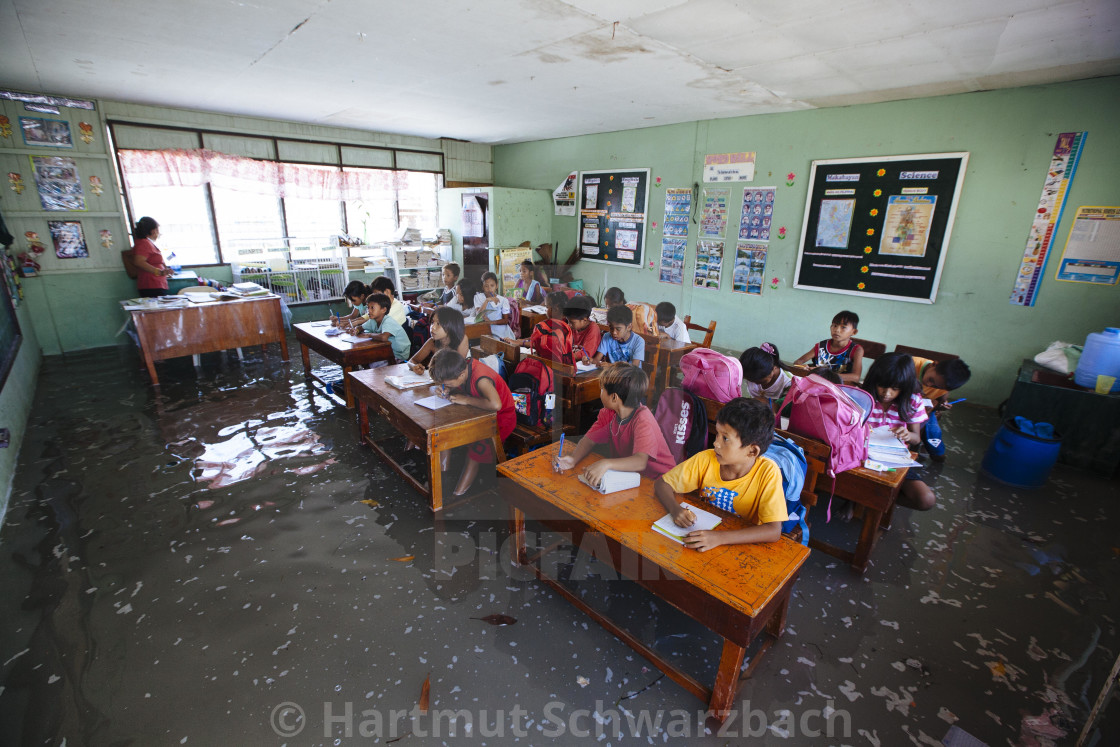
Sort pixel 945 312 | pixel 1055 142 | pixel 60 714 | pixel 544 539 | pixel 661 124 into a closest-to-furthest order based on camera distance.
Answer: pixel 60 714 → pixel 544 539 → pixel 1055 142 → pixel 945 312 → pixel 661 124

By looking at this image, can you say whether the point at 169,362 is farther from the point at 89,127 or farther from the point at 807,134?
the point at 807,134

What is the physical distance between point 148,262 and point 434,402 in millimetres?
5084

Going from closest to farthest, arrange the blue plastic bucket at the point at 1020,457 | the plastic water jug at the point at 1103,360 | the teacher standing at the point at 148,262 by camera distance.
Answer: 1. the blue plastic bucket at the point at 1020,457
2. the plastic water jug at the point at 1103,360
3. the teacher standing at the point at 148,262

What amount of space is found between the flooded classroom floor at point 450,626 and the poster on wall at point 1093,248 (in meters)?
1.85

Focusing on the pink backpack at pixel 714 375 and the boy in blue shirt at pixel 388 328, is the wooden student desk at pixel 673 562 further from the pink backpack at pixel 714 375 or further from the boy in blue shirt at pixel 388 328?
the boy in blue shirt at pixel 388 328

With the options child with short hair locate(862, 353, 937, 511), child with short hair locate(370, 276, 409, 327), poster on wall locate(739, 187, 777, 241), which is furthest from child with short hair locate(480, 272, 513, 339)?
child with short hair locate(862, 353, 937, 511)

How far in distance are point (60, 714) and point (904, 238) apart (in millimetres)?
6639

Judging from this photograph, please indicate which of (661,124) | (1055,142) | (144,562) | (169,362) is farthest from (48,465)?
(1055,142)

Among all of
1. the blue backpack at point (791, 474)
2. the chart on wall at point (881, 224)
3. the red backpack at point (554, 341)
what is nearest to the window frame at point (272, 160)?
the red backpack at point (554, 341)

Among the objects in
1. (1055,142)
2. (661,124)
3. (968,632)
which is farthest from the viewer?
(661,124)

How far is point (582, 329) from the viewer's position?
400cm

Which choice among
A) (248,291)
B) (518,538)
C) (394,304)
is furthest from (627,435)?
(248,291)

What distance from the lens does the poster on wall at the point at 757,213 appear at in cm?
567

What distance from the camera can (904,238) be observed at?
4.82 m
